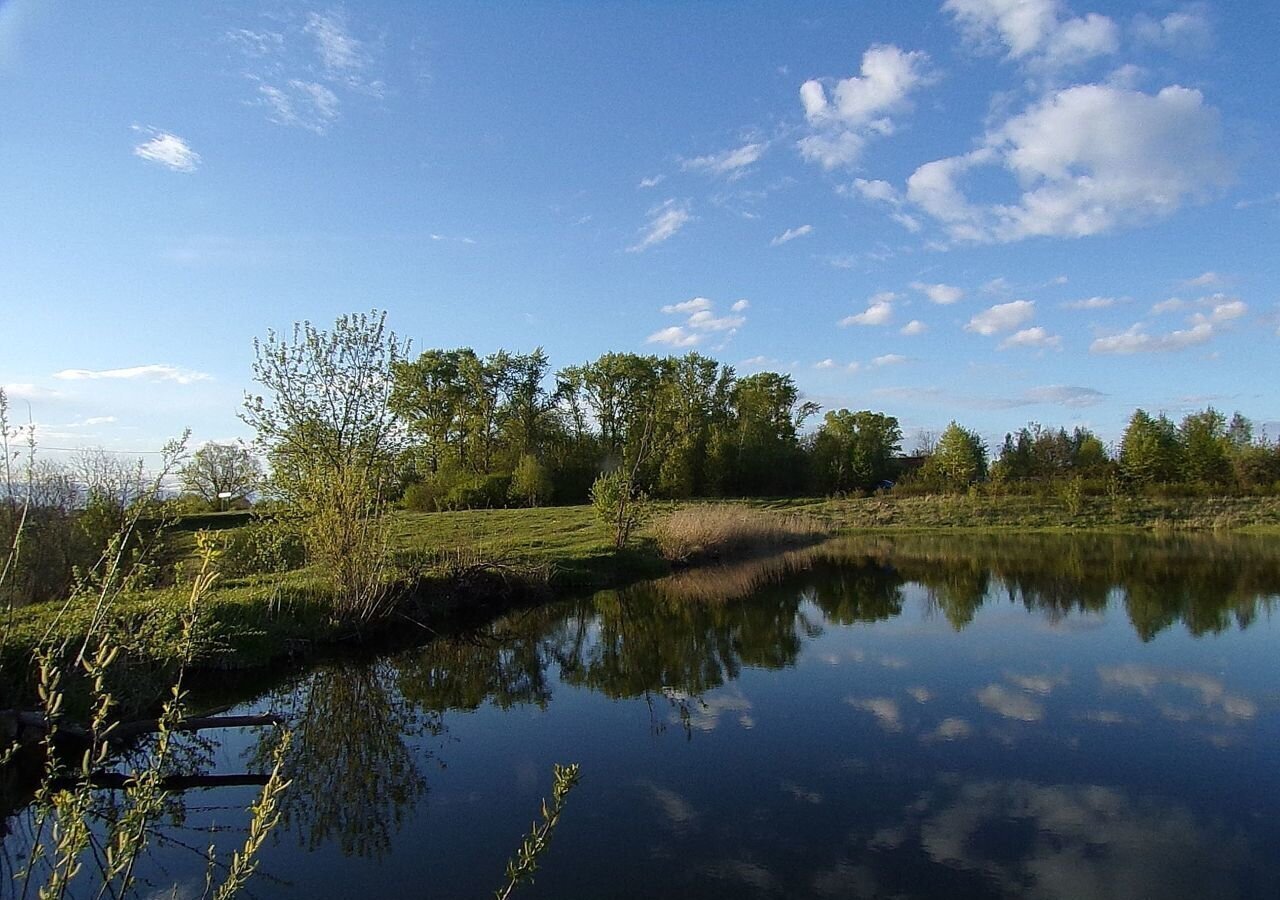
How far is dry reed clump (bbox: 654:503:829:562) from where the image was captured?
23891mm

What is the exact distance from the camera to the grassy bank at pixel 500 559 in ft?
25.9

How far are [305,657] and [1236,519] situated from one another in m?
38.1

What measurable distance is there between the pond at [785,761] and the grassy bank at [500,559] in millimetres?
1029

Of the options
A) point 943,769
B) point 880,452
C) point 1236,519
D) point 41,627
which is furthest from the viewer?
point 880,452

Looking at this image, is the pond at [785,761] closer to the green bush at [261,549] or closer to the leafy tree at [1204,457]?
the green bush at [261,549]

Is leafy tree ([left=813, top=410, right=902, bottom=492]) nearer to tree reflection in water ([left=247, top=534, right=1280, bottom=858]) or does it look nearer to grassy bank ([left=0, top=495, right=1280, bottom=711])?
grassy bank ([left=0, top=495, right=1280, bottom=711])

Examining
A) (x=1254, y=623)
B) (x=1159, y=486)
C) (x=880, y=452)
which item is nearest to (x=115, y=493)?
(x=1254, y=623)

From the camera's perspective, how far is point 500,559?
55.1ft

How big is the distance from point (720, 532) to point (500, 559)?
10.7 meters

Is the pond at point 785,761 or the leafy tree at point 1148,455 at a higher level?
Answer: the leafy tree at point 1148,455

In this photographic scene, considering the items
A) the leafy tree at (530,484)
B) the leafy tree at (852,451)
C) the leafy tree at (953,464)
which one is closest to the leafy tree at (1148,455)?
the leafy tree at (953,464)

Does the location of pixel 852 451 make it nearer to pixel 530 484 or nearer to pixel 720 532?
pixel 530 484

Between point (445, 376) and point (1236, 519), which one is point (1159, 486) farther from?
point (445, 376)

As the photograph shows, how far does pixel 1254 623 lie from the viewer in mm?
13773
